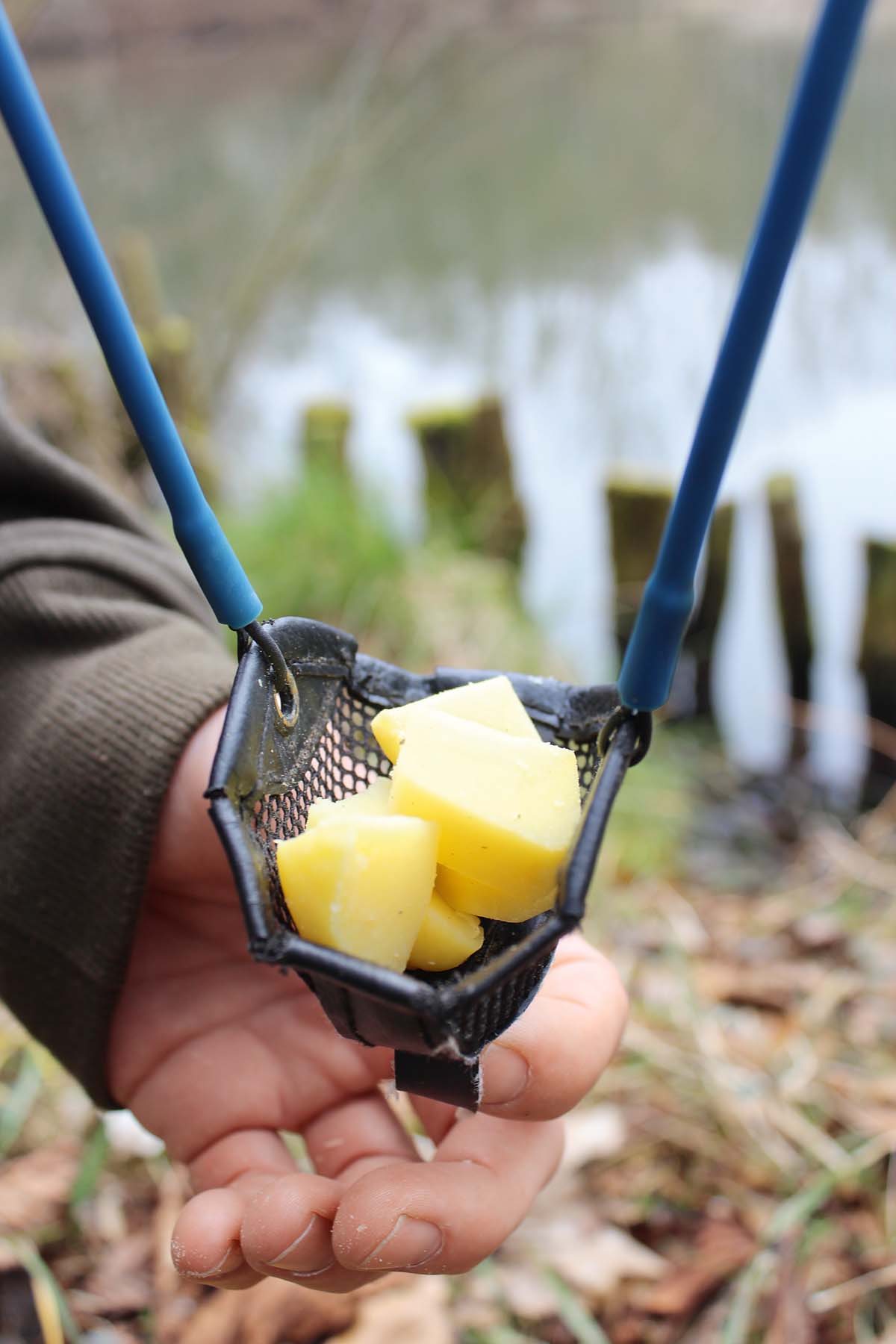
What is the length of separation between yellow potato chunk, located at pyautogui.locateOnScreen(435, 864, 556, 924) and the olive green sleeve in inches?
14.2

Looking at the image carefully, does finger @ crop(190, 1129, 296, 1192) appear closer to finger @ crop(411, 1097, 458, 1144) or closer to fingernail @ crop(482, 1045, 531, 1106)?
finger @ crop(411, 1097, 458, 1144)

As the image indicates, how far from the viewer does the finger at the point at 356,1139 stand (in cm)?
88

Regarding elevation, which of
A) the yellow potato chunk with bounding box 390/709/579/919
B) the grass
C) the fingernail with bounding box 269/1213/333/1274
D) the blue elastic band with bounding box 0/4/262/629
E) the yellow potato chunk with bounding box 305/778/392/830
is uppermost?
the blue elastic band with bounding box 0/4/262/629

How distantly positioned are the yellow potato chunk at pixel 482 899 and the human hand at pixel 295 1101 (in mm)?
102

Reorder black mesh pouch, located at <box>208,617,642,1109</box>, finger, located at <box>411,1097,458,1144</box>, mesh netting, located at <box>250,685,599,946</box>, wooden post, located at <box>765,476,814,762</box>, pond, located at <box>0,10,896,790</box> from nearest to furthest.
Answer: black mesh pouch, located at <box>208,617,642,1109</box> < mesh netting, located at <box>250,685,599,946</box> < finger, located at <box>411,1097,458,1144</box> < wooden post, located at <box>765,476,814,762</box> < pond, located at <box>0,10,896,790</box>

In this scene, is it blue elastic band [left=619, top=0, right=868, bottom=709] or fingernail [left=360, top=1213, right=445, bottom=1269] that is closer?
blue elastic band [left=619, top=0, right=868, bottom=709]

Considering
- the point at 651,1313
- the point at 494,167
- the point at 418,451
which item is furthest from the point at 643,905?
the point at 494,167

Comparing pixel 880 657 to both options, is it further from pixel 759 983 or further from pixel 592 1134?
pixel 592 1134

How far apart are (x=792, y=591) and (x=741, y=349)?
3.02 m

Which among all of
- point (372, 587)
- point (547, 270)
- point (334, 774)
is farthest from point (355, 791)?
point (547, 270)

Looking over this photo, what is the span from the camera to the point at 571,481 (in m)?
4.02

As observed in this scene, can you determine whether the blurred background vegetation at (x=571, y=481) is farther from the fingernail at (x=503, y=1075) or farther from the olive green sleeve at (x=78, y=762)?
the fingernail at (x=503, y=1075)

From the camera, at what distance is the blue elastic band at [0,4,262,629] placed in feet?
1.92

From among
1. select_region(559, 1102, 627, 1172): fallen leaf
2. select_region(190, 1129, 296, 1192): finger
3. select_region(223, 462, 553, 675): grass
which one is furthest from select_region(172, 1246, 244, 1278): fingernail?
select_region(223, 462, 553, 675): grass
